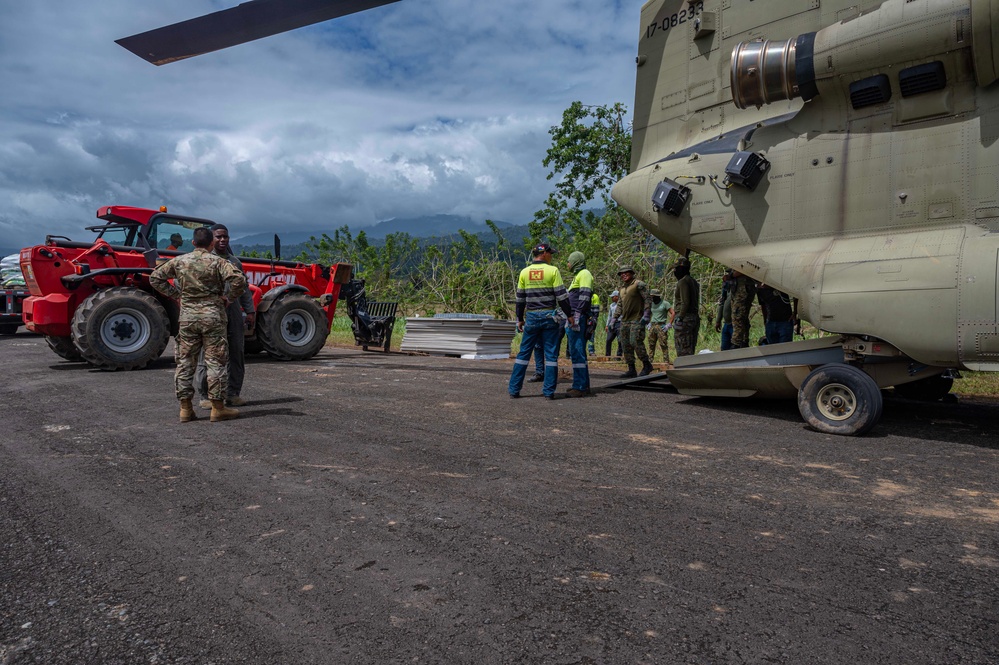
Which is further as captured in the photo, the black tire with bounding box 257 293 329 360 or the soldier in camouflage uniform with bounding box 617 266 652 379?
the black tire with bounding box 257 293 329 360

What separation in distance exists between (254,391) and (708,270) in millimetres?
10343

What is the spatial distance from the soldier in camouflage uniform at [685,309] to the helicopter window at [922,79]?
388 cm

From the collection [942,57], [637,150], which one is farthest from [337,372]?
[942,57]

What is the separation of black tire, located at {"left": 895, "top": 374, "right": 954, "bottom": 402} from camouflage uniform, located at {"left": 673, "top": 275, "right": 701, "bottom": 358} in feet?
8.78

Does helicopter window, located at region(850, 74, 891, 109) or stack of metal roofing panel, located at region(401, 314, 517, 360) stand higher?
helicopter window, located at region(850, 74, 891, 109)

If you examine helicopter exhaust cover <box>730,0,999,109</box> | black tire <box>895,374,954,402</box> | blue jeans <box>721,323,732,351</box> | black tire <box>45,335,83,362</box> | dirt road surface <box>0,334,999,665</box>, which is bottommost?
dirt road surface <box>0,334,999,665</box>

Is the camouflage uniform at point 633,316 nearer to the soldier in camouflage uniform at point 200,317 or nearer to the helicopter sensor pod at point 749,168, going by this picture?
the helicopter sensor pod at point 749,168

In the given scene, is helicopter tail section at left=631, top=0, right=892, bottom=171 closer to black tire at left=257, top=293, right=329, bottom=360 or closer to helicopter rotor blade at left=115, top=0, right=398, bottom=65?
helicopter rotor blade at left=115, top=0, right=398, bottom=65

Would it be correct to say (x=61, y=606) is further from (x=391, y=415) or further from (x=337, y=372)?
(x=337, y=372)

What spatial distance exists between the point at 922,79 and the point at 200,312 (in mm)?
6674

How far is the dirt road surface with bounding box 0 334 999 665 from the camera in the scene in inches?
92.1

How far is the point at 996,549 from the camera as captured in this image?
3.14m

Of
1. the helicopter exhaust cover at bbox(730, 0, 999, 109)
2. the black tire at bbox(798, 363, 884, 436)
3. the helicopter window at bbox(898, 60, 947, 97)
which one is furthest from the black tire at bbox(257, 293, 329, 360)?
the helicopter window at bbox(898, 60, 947, 97)

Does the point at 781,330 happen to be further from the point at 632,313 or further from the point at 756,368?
the point at 756,368
